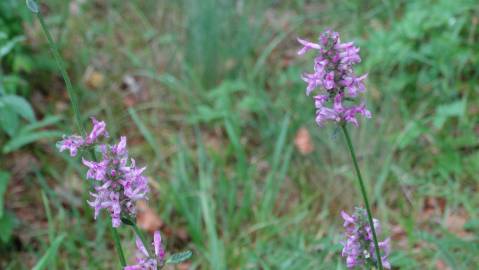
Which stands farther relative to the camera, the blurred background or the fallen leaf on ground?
the fallen leaf on ground

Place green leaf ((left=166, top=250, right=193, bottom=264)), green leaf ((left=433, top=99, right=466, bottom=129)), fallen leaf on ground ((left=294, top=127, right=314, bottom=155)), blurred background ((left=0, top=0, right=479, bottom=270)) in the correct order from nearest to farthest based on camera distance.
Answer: green leaf ((left=166, top=250, right=193, bottom=264))
blurred background ((left=0, top=0, right=479, bottom=270))
green leaf ((left=433, top=99, right=466, bottom=129))
fallen leaf on ground ((left=294, top=127, right=314, bottom=155))

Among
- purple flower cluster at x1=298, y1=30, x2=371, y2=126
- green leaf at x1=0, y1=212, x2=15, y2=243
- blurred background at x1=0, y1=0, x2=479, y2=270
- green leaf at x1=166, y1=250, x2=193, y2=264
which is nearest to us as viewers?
purple flower cluster at x1=298, y1=30, x2=371, y2=126

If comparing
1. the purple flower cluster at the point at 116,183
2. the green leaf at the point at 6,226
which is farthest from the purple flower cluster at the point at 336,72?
the green leaf at the point at 6,226

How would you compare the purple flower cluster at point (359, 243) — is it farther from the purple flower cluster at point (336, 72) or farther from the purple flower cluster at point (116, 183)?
the purple flower cluster at point (116, 183)

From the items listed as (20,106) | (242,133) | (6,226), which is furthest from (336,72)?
(242,133)

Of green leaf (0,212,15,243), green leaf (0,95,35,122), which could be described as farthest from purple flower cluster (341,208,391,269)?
green leaf (0,212,15,243)

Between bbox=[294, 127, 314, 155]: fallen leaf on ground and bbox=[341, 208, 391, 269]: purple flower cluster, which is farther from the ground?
bbox=[294, 127, 314, 155]: fallen leaf on ground

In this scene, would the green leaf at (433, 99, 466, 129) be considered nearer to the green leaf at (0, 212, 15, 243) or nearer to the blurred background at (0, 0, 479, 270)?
the blurred background at (0, 0, 479, 270)

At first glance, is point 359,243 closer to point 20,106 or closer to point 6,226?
point 20,106
